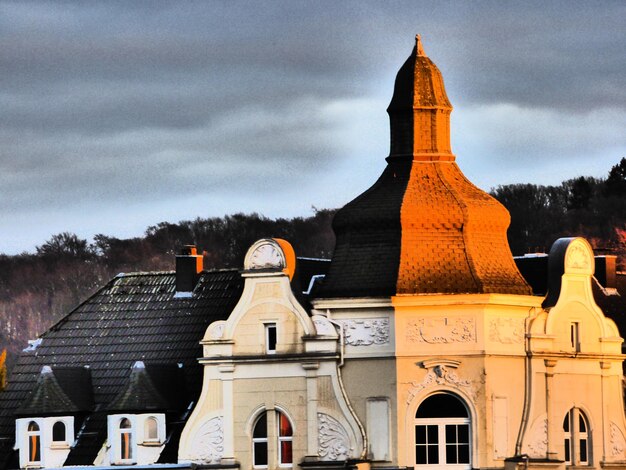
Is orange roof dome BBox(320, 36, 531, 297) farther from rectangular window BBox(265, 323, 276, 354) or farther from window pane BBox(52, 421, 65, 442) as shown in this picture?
window pane BBox(52, 421, 65, 442)

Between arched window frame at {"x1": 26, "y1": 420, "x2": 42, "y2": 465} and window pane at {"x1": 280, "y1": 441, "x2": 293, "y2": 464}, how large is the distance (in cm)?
977

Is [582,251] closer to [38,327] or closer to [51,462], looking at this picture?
[51,462]

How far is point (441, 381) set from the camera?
3423 inches

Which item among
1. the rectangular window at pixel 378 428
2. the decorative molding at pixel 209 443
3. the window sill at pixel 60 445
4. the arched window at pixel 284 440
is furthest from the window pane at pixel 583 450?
the window sill at pixel 60 445

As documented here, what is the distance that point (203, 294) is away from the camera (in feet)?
317

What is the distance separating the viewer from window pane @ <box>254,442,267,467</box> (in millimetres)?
88688

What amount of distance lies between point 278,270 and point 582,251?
10.2m

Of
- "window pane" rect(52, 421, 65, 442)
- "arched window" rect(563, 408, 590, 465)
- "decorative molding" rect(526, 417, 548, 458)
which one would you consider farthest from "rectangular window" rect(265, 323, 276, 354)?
"arched window" rect(563, 408, 590, 465)

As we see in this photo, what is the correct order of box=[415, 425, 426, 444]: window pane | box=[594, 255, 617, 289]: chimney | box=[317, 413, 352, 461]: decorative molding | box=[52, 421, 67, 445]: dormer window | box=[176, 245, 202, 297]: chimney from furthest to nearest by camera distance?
box=[594, 255, 617, 289]: chimney
box=[176, 245, 202, 297]: chimney
box=[52, 421, 67, 445]: dormer window
box=[317, 413, 352, 461]: decorative molding
box=[415, 425, 426, 444]: window pane

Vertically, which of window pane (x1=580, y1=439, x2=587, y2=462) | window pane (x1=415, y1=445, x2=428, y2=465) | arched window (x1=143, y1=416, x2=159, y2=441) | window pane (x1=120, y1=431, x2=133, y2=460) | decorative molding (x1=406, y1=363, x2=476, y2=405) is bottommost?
window pane (x1=415, y1=445, x2=428, y2=465)

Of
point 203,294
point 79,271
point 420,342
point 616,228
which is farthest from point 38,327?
point 420,342

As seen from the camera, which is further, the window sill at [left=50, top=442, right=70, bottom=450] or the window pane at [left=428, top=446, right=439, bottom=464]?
the window sill at [left=50, top=442, right=70, bottom=450]

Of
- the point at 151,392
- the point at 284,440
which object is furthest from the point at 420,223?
the point at 151,392

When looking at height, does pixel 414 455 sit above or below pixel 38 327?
below
